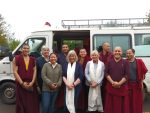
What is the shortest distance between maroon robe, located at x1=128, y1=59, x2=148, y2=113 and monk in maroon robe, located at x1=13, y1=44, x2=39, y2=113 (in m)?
2.16

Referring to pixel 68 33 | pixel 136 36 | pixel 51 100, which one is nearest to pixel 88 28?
pixel 68 33

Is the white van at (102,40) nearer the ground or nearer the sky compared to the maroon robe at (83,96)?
nearer the sky

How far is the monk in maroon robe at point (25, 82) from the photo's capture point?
7.91m

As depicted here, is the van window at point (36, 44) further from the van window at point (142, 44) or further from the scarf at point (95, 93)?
the van window at point (142, 44)

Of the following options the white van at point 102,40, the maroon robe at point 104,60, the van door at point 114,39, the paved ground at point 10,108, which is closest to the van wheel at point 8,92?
the white van at point 102,40

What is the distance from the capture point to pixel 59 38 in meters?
11.2

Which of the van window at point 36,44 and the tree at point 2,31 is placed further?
the tree at point 2,31

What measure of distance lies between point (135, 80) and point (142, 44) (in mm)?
2616

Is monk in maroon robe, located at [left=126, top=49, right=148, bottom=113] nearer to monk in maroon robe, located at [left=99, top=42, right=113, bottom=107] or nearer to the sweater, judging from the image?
monk in maroon robe, located at [left=99, top=42, right=113, bottom=107]

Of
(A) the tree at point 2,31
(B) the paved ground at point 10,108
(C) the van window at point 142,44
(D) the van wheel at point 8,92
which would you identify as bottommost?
(B) the paved ground at point 10,108

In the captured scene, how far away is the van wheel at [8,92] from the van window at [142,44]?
3.82 meters

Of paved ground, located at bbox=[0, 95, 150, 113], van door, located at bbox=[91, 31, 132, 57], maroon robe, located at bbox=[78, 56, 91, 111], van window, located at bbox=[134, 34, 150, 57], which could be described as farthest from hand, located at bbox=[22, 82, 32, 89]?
van window, located at bbox=[134, 34, 150, 57]

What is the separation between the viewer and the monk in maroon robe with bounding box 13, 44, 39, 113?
7910 millimetres

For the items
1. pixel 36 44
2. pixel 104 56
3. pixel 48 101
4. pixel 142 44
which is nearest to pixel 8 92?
pixel 36 44
